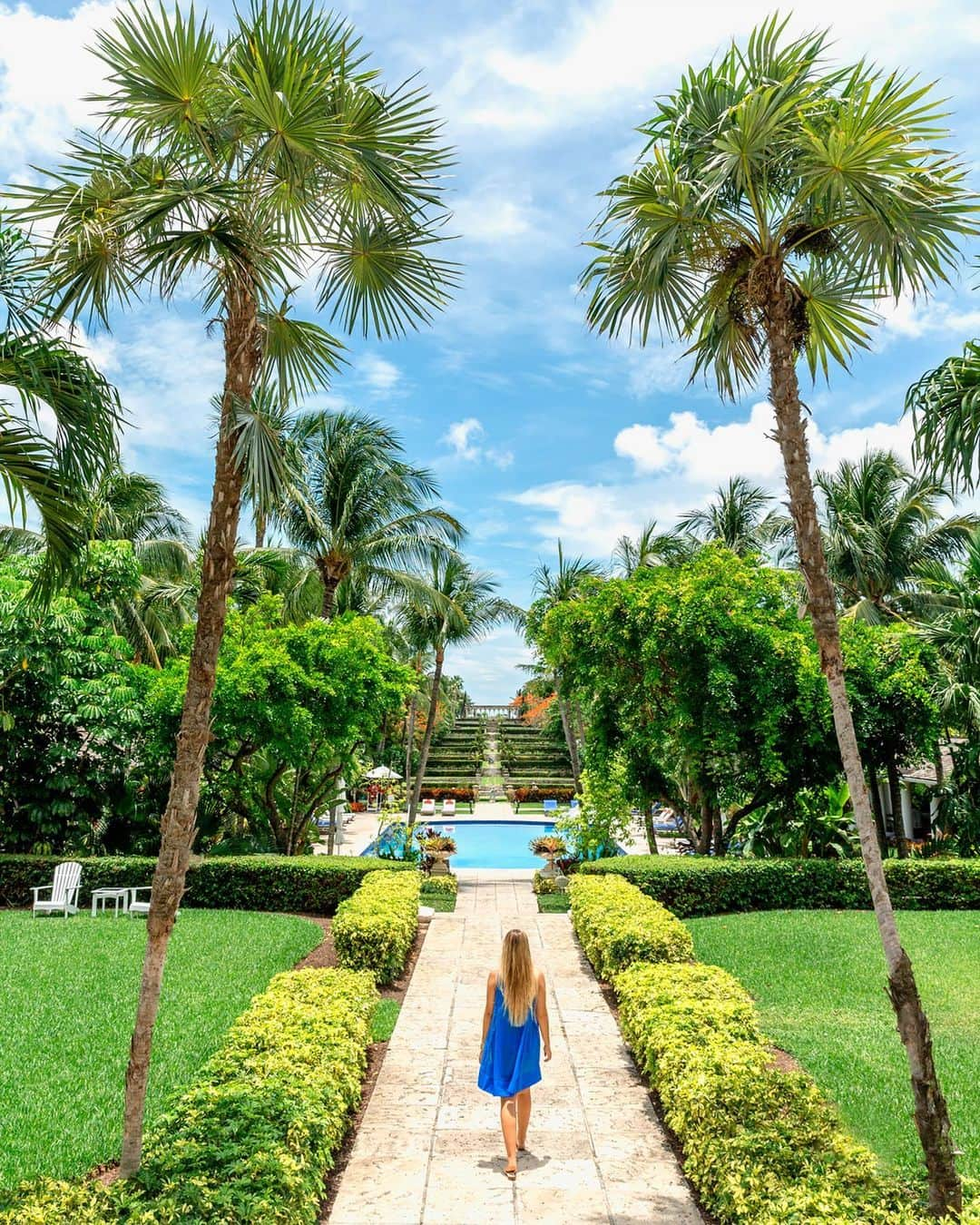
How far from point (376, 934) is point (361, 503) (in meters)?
11.6

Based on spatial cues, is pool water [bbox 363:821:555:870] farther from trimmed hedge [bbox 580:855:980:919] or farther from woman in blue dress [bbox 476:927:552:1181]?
woman in blue dress [bbox 476:927:552:1181]

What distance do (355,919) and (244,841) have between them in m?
9.41

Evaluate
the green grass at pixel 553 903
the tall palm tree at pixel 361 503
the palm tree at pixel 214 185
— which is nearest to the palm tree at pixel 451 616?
the tall palm tree at pixel 361 503

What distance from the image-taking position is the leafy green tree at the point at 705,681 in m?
16.2

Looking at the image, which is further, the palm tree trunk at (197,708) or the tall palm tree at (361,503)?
the tall palm tree at (361,503)

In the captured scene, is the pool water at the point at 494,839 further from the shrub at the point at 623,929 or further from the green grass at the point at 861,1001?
the shrub at the point at 623,929

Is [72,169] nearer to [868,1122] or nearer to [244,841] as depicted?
[868,1122]

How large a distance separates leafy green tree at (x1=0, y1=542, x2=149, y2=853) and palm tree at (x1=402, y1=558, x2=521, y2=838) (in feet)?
28.2

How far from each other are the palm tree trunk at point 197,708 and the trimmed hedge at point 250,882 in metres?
10.6

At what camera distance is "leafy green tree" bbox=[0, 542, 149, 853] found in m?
→ 16.0

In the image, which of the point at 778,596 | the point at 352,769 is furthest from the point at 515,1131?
the point at 352,769

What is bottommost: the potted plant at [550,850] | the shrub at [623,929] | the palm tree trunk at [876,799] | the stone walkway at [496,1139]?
the stone walkway at [496,1139]

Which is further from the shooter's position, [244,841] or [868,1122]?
[244,841]

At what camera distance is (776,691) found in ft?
53.6
